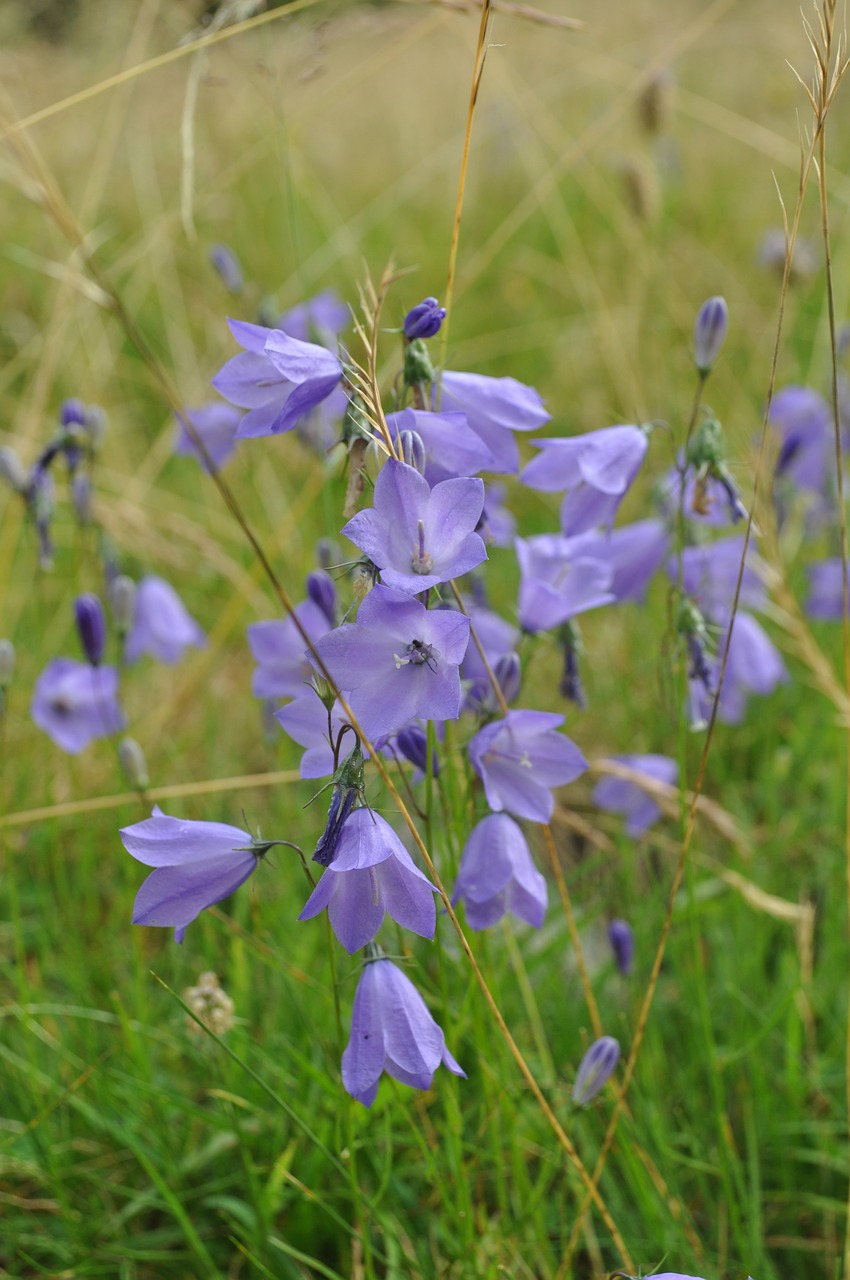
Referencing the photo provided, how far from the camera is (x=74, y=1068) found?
2.00 meters

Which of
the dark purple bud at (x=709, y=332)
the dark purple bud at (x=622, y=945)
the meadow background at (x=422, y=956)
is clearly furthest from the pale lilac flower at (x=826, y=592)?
the dark purple bud at (x=709, y=332)

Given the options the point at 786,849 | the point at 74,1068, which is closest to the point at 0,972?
the point at 74,1068

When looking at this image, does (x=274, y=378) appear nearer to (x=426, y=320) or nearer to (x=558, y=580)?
(x=426, y=320)

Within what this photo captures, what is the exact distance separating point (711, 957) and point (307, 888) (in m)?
0.86

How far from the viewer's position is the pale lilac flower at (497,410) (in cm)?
131

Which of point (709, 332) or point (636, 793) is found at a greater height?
point (709, 332)

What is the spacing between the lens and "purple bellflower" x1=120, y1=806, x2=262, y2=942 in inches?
44.7

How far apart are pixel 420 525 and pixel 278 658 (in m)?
0.65

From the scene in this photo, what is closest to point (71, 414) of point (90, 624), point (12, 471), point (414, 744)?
point (12, 471)

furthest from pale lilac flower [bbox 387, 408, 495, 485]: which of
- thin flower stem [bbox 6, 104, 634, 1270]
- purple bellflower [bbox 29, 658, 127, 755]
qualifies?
purple bellflower [bbox 29, 658, 127, 755]

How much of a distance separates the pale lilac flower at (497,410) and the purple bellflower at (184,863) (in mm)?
527

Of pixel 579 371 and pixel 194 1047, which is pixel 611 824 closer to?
pixel 194 1047

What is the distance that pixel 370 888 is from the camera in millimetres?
1087

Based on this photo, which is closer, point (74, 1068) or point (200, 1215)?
point (200, 1215)
